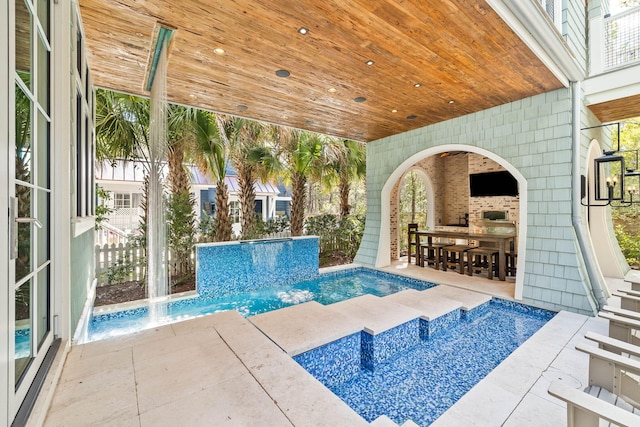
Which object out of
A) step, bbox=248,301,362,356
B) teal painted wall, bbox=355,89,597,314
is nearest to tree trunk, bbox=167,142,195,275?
step, bbox=248,301,362,356

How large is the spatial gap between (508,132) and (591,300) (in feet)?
9.86

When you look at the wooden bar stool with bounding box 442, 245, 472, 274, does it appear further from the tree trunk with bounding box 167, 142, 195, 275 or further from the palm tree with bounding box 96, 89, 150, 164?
the palm tree with bounding box 96, 89, 150, 164

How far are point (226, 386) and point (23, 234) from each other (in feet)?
5.01

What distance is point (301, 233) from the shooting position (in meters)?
8.74

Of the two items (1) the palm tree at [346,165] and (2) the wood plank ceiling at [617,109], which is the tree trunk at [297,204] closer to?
(1) the palm tree at [346,165]

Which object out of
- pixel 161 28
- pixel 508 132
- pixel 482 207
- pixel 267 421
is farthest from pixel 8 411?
pixel 482 207

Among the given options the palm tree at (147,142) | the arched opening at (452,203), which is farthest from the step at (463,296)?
the palm tree at (147,142)

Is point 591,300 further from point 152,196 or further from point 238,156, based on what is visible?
point 238,156

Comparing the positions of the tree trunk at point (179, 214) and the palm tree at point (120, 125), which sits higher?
the palm tree at point (120, 125)

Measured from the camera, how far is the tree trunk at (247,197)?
7.62 meters

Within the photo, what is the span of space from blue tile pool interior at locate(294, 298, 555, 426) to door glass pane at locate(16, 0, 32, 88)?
9.57 feet

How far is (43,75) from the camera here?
6.60ft

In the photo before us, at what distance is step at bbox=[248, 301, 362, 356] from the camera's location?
115 inches

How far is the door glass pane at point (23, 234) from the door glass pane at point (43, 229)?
202 millimetres
